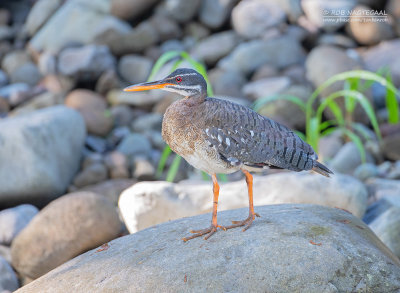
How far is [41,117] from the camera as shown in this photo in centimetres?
812

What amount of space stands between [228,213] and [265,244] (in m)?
0.98

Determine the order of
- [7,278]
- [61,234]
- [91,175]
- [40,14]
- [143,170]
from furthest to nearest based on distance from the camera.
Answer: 1. [40,14]
2. [143,170]
3. [91,175]
4. [61,234]
5. [7,278]

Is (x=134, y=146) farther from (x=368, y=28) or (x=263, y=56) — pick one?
(x=368, y=28)

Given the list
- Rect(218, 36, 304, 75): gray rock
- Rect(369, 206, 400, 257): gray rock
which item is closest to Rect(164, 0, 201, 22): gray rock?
Rect(218, 36, 304, 75): gray rock

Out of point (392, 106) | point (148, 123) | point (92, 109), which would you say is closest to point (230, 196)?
point (392, 106)

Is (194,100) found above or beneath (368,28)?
above

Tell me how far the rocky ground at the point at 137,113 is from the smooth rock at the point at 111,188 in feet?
0.13

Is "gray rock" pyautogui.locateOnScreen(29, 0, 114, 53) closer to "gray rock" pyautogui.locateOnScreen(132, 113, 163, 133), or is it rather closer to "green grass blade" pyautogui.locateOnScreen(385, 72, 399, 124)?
"gray rock" pyautogui.locateOnScreen(132, 113, 163, 133)

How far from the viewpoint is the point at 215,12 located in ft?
40.3

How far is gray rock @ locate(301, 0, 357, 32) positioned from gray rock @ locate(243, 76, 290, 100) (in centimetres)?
223

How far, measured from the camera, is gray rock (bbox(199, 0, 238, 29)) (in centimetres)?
1217

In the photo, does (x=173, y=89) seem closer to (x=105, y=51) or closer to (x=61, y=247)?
(x=61, y=247)

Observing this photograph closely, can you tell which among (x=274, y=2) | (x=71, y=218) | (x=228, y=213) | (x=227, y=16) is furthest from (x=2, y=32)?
(x=228, y=213)

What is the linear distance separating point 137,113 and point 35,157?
11.5 ft
